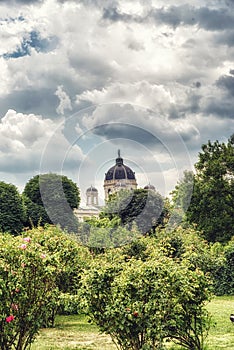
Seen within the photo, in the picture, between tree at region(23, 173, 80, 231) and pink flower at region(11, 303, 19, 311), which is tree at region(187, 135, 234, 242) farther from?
pink flower at region(11, 303, 19, 311)

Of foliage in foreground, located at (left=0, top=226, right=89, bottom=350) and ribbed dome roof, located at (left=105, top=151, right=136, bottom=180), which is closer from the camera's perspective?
foliage in foreground, located at (left=0, top=226, right=89, bottom=350)

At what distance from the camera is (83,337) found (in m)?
9.70

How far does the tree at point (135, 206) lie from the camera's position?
3171 centimetres

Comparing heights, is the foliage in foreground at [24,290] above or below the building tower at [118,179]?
below

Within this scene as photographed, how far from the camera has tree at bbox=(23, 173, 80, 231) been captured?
30250mm

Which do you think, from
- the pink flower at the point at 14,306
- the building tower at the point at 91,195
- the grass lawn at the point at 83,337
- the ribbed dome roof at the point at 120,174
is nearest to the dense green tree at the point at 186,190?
the ribbed dome roof at the point at 120,174

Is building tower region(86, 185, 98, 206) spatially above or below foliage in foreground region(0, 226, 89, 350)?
above

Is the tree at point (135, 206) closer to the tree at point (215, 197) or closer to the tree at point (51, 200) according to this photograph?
the tree at point (51, 200)

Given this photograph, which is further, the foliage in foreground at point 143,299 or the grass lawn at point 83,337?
the grass lawn at point 83,337

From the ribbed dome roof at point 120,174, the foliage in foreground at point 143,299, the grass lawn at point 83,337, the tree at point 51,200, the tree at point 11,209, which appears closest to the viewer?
the foliage in foreground at point 143,299

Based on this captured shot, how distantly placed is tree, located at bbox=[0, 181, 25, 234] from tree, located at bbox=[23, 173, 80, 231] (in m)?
0.93

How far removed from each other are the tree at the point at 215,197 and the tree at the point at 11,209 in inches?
539

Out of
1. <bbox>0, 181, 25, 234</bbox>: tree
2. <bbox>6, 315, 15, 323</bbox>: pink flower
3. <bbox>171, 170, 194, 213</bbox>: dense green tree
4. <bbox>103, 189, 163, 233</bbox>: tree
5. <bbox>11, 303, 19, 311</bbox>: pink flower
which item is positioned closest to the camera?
<bbox>6, 315, 15, 323</bbox>: pink flower

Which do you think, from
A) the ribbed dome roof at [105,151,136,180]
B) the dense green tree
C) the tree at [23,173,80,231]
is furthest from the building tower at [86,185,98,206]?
the dense green tree
